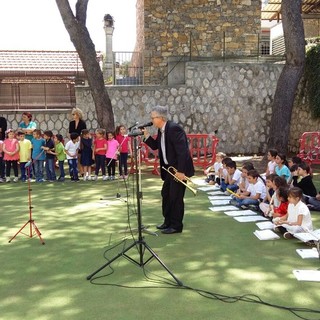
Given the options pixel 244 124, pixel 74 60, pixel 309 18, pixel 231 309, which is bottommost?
pixel 231 309

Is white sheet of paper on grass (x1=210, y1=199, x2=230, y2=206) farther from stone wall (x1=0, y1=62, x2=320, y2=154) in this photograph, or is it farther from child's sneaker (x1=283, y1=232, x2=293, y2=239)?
stone wall (x1=0, y1=62, x2=320, y2=154)

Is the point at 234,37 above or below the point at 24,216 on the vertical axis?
above

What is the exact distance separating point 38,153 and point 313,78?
8.76 m

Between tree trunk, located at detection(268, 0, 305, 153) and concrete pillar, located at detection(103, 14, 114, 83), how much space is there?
286 inches

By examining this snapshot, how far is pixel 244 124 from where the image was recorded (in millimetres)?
15938

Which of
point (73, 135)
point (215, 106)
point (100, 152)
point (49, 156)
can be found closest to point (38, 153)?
point (49, 156)

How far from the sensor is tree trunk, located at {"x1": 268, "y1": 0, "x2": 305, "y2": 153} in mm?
11797

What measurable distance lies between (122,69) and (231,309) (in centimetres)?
1405

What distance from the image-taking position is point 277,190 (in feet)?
22.4

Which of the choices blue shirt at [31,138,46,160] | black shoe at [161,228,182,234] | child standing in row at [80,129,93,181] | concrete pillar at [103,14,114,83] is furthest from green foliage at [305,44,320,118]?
black shoe at [161,228,182,234]

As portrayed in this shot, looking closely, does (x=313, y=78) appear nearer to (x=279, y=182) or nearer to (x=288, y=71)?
(x=288, y=71)

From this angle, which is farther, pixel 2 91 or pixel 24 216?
pixel 2 91

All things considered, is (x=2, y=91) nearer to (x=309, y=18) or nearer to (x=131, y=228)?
(x=131, y=228)

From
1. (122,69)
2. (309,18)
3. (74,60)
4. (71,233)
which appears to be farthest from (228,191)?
(309,18)
